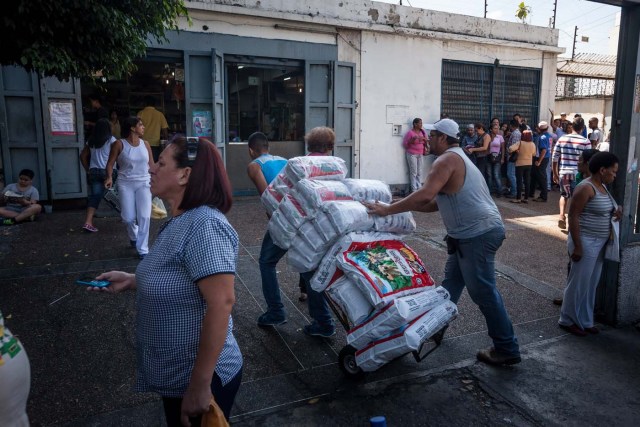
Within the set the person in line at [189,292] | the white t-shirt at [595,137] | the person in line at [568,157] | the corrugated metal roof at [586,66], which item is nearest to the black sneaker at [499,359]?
the person in line at [189,292]

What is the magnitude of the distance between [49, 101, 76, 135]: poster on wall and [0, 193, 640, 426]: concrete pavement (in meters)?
3.60

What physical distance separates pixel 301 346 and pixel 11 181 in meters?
6.99

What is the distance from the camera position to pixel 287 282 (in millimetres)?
5359

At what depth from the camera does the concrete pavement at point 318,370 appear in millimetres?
3037

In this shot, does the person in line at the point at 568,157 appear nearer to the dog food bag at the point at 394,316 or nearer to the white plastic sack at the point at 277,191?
the dog food bag at the point at 394,316

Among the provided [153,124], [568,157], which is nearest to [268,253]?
[568,157]

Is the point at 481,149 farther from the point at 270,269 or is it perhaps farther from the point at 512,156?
the point at 270,269

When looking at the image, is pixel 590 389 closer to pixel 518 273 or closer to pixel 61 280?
pixel 518 273

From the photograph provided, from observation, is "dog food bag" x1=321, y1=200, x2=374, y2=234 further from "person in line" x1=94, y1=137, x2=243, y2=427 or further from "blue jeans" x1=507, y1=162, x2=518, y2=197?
"blue jeans" x1=507, y1=162, x2=518, y2=197

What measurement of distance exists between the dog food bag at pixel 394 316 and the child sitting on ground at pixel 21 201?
6687 millimetres

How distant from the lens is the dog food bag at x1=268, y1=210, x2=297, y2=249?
3.51 meters

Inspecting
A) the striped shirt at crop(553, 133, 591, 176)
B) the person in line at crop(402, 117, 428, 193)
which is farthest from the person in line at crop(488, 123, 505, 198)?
the striped shirt at crop(553, 133, 591, 176)

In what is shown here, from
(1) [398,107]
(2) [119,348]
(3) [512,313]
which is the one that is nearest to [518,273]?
(3) [512,313]

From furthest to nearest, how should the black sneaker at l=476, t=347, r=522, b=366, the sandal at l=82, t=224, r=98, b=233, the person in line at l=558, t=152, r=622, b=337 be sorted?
the sandal at l=82, t=224, r=98, b=233, the person in line at l=558, t=152, r=622, b=337, the black sneaker at l=476, t=347, r=522, b=366
